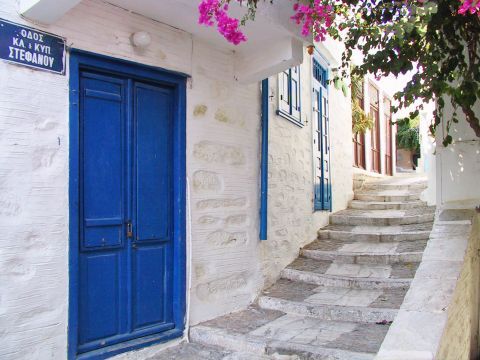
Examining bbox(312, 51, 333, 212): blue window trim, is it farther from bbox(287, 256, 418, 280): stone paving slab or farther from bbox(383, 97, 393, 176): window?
bbox(383, 97, 393, 176): window

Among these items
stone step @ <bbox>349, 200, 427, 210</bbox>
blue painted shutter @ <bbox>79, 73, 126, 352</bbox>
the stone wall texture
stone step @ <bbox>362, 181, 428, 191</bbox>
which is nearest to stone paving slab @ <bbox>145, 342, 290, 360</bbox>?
blue painted shutter @ <bbox>79, 73, 126, 352</bbox>

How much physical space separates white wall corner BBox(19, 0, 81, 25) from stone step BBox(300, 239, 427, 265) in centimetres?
390

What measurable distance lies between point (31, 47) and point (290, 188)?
3.37 m

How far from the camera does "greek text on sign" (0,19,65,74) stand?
286cm

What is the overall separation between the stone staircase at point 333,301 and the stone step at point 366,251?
0.4 inches

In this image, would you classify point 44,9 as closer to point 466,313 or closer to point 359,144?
point 466,313

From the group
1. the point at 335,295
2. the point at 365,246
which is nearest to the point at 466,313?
the point at 335,295

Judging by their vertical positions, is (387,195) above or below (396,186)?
below

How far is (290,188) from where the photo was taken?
556 centimetres

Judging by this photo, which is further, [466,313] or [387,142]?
[387,142]

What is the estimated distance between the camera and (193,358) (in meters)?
3.59

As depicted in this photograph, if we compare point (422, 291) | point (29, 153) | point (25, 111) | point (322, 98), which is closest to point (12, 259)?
point (29, 153)

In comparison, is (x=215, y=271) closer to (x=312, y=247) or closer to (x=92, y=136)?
(x=92, y=136)

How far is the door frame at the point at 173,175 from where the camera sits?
10.4 ft
